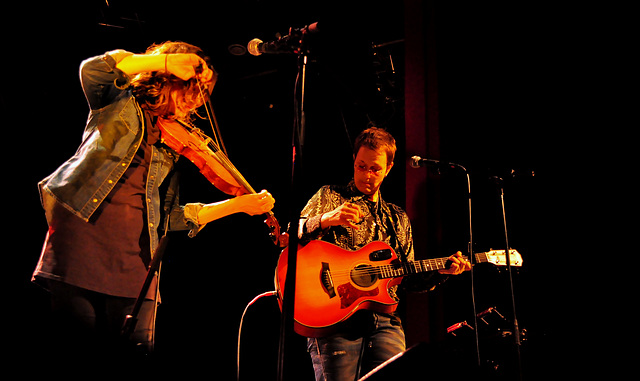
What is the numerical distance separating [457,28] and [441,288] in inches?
96.7

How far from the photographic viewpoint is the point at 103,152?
6.31ft

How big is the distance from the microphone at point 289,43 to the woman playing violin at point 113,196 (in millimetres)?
260

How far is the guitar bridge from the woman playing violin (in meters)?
1.01

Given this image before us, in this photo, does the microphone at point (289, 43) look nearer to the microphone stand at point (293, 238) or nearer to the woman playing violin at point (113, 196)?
the microphone stand at point (293, 238)

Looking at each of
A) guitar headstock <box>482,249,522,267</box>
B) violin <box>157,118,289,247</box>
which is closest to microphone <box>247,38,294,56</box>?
violin <box>157,118,289,247</box>

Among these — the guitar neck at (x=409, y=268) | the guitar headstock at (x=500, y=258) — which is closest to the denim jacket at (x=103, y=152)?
the guitar neck at (x=409, y=268)

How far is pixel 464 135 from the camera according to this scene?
414 centimetres

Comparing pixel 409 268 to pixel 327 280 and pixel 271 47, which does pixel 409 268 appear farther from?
pixel 271 47

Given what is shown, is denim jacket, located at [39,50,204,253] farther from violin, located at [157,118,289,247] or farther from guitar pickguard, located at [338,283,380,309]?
guitar pickguard, located at [338,283,380,309]

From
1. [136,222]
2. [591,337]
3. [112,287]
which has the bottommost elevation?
[591,337]

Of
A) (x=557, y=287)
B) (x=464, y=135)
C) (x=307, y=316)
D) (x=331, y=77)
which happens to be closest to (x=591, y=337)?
(x=557, y=287)

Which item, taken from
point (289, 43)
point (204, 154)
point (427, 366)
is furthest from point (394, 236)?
Answer: point (427, 366)

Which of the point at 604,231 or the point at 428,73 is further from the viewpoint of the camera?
the point at 428,73

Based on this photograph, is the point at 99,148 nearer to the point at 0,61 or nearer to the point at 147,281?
the point at 147,281
